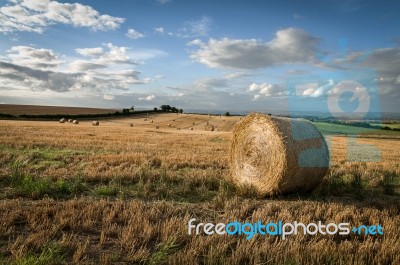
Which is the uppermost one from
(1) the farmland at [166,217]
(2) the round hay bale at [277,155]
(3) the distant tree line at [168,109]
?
(3) the distant tree line at [168,109]

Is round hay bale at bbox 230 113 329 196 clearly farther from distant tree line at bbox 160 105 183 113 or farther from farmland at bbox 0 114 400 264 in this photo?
distant tree line at bbox 160 105 183 113

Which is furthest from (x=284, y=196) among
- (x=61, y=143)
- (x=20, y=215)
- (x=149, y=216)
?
(x=61, y=143)

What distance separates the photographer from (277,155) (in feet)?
28.6

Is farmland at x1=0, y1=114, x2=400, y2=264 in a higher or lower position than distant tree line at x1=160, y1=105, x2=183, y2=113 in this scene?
lower

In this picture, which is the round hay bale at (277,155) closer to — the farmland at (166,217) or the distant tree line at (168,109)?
the farmland at (166,217)

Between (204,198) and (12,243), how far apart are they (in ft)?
13.3

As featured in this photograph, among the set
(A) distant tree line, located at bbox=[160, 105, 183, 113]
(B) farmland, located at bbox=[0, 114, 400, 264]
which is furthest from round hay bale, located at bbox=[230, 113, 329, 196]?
(A) distant tree line, located at bbox=[160, 105, 183, 113]

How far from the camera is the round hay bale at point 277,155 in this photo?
853cm

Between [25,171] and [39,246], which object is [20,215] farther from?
[25,171]

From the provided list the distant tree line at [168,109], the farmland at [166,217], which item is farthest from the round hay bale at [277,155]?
Answer: the distant tree line at [168,109]

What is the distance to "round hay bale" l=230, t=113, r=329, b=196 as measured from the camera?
8.53 metres

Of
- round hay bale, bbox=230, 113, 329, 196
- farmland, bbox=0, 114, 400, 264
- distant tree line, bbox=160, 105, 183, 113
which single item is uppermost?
distant tree line, bbox=160, 105, 183, 113

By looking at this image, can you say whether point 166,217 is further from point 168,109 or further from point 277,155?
point 168,109

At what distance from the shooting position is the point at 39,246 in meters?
4.88
